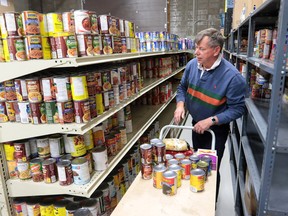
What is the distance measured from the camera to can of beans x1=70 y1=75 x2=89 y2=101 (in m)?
1.50

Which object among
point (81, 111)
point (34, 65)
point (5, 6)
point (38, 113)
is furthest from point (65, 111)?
point (5, 6)

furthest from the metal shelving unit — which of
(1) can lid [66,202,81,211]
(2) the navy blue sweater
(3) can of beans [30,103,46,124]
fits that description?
(3) can of beans [30,103,46,124]

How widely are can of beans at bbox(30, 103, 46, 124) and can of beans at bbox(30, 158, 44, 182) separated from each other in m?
0.34

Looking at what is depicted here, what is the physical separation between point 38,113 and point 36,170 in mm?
457

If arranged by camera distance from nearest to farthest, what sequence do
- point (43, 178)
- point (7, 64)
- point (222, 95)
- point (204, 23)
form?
point (7, 64)
point (43, 178)
point (222, 95)
point (204, 23)

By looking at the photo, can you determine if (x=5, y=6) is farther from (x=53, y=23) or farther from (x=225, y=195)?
(x=225, y=195)

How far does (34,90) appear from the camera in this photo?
156 cm

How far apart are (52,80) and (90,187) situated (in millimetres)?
773

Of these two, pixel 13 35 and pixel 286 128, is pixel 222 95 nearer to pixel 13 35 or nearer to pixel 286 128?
pixel 286 128

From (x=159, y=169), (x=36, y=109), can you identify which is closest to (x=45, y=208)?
(x=36, y=109)

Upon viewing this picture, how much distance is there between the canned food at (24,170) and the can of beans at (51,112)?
0.47m

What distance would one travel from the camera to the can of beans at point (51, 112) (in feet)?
5.08

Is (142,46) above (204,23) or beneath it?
beneath

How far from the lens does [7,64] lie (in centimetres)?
154
